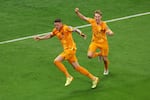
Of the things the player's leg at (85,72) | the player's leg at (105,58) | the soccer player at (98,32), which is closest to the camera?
the player's leg at (85,72)

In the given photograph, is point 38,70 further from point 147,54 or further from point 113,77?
point 147,54

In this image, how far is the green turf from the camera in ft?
47.4

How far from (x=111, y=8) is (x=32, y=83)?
30.3 ft

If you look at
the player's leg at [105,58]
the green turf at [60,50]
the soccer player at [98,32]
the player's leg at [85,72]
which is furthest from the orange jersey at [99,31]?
the green turf at [60,50]

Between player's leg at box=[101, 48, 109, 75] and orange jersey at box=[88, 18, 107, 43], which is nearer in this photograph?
orange jersey at box=[88, 18, 107, 43]

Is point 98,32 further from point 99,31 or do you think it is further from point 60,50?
point 60,50

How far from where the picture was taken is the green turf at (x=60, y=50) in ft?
47.4

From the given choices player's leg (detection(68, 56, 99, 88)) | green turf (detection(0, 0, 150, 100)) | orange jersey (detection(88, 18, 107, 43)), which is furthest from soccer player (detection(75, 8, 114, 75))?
green turf (detection(0, 0, 150, 100))

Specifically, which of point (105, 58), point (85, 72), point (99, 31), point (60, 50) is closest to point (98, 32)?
point (99, 31)

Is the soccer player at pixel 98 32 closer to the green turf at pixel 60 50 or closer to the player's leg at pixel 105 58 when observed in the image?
the player's leg at pixel 105 58

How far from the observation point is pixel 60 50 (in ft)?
59.5

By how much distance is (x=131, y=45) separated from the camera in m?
18.4

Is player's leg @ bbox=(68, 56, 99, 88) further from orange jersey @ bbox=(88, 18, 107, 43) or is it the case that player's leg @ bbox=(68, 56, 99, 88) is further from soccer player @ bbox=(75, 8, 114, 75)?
orange jersey @ bbox=(88, 18, 107, 43)

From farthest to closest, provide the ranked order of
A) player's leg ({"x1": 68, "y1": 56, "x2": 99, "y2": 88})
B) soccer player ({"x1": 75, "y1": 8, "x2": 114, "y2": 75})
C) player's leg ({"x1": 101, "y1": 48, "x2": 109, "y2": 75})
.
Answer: player's leg ({"x1": 101, "y1": 48, "x2": 109, "y2": 75}) < soccer player ({"x1": 75, "y1": 8, "x2": 114, "y2": 75}) < player's leg ({"x1": 68, "y1": 56, "x2": 99, "y2": 88})
